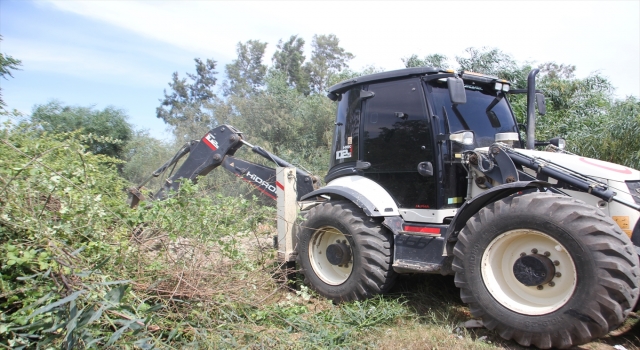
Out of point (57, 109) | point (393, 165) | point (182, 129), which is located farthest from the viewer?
point (182, 129)

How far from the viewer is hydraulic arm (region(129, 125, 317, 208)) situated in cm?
577

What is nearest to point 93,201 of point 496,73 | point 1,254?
point 1,254

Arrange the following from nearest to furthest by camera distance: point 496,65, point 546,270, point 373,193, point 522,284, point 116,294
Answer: point 116,294
point 546,270
point 522,284
point 373,193
point 496,65

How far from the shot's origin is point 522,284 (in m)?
3.60

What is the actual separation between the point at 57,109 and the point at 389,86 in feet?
44.5

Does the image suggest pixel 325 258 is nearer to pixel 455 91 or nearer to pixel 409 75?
pixel 409 75

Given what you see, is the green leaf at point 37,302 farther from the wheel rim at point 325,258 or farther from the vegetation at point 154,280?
the wheel rim at point 325,258

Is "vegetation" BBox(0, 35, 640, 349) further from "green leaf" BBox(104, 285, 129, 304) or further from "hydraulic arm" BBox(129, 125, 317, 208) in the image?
"hydraulic arm" BBox(129, 125, 317, 208)

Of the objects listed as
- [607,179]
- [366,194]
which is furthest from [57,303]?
[607,179]

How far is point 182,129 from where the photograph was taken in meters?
20.4

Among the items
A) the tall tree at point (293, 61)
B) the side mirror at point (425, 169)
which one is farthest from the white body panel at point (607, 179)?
the tall tree at point (293, 61)

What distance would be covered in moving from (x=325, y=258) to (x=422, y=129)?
174 centimetres

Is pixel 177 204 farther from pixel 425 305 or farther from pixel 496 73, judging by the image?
pixel 496 73

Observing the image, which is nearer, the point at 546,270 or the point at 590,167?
the point at 546,270
